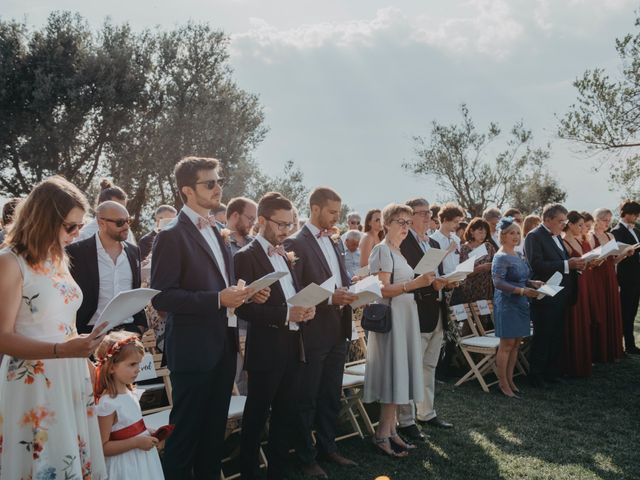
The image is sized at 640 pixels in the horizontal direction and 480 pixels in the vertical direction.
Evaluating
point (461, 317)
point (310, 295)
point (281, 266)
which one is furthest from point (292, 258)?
point (461, 317)

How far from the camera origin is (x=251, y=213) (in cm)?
570

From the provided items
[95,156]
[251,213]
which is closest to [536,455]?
[251,213]

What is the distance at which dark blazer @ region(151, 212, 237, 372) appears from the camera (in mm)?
3385

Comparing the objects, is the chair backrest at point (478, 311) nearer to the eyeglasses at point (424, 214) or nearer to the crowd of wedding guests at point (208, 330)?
the crowd of wedding guests at point (208, 330)

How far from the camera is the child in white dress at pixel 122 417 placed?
3.05 m

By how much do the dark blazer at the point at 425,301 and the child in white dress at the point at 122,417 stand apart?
2.98 m

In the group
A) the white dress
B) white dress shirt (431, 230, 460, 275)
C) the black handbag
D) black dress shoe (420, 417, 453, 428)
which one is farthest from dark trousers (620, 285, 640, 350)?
the white dress

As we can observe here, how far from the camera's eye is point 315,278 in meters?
4.55

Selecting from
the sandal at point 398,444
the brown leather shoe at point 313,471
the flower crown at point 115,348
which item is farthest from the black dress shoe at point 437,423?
the flower crown at point 115,348

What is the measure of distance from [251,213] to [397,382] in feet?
6.78

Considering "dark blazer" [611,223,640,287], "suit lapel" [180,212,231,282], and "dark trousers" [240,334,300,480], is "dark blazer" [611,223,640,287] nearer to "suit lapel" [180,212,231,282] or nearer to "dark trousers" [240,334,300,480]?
"dark trousers" [240,334,300,480]

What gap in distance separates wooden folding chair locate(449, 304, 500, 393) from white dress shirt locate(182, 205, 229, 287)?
4531 millimetres

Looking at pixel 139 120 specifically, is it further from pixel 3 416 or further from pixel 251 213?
pixel 3 416

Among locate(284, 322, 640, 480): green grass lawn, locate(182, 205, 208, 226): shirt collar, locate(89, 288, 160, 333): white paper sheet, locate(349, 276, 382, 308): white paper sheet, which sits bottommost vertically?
locate(284, 322, 640, 480): green grass lawn
